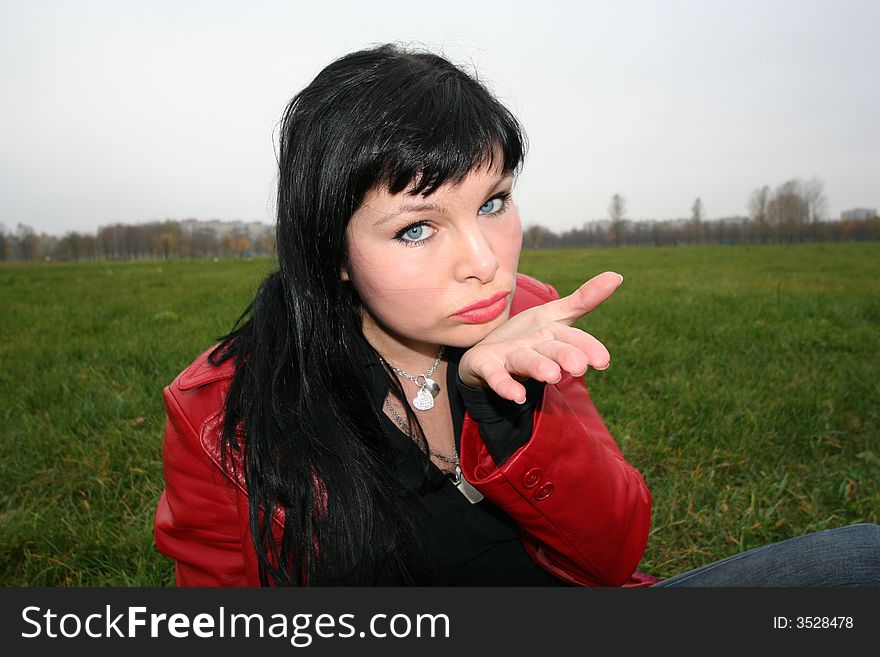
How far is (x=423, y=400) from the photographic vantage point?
1746 millimetres

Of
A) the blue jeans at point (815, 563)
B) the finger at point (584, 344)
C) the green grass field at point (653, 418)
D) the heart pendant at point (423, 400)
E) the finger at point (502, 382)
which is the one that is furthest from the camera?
the green grass field at point (653, 418)

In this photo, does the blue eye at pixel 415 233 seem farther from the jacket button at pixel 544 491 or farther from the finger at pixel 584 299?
the jacket button at pixel 544 491

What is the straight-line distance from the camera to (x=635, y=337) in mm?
5238

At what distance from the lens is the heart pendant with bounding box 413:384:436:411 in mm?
1744

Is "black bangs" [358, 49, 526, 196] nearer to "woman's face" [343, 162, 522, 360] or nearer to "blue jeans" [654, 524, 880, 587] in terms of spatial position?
"woman's face" [343, 162, 522, 360]

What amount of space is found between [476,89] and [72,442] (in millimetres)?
3102

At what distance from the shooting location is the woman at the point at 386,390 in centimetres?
130

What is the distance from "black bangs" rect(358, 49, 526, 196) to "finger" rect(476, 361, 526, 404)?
428 mm

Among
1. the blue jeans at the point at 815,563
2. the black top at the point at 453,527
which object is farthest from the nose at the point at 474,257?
the blue jeans at the point at 815,563

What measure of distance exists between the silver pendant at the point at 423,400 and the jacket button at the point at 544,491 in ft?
1.68

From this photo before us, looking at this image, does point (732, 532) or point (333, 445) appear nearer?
point (333, 445)

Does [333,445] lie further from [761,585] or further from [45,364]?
[45,364]

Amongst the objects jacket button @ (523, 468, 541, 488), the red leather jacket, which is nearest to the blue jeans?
the red leather jacket

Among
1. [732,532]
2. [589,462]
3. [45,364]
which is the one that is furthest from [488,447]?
[45,364]
